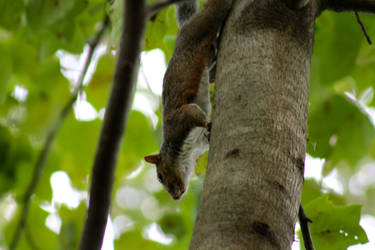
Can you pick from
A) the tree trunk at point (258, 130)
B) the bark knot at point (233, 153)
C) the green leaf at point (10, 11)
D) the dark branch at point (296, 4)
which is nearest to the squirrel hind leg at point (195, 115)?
the green leaf at point (10, 11)

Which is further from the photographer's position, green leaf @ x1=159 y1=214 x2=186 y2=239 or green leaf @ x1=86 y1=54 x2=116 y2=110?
green leaf @ x1=159 y1=214 x2=186 y2=239

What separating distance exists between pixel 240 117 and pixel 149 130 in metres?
1.47

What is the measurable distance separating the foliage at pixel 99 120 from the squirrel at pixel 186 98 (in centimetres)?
10

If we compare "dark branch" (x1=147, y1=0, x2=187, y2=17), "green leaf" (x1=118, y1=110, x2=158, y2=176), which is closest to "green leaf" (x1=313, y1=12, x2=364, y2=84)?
"dark branch" (x1=147, y1=0, x2=187, y2=17)

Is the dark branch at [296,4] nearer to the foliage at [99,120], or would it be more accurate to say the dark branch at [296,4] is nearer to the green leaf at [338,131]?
the foliage at [99,120]

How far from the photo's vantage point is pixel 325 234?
1799mm

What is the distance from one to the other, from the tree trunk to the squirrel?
73 centimetres

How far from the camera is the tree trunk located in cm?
116

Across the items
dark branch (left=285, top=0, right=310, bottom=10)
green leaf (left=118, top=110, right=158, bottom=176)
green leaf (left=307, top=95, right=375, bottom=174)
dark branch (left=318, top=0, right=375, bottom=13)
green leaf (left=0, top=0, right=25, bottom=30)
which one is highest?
green leaf (left=0, top=0, right=25, bottom=30)

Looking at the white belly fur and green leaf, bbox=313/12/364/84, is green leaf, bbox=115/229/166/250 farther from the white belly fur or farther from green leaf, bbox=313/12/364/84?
green leaf, bbox=313/12/364/84

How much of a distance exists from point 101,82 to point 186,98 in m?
0.49

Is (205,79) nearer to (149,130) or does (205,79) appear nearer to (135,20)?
(149,130)

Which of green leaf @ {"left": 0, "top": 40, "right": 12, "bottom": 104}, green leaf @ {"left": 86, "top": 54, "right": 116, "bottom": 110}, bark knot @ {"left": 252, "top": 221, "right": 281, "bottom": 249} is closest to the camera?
bark knot @ {"left": 252, "top": 221, "right": 281, "bottom": 249}

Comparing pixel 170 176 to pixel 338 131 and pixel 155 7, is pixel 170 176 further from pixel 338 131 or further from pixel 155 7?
pixel 155 7
